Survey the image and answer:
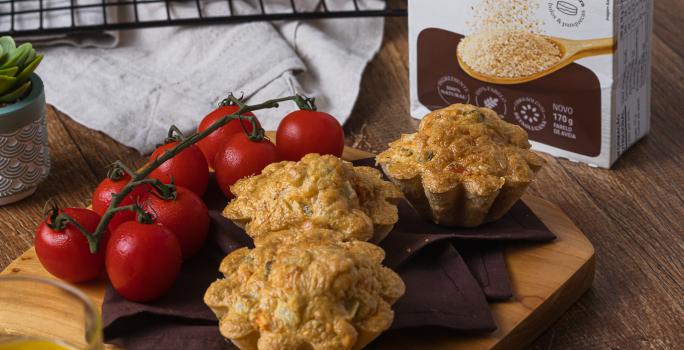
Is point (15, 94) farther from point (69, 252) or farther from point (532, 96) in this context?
point (532, 96)

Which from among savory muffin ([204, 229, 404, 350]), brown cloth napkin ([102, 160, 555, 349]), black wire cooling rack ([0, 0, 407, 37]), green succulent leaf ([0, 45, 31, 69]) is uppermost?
green succulent leaf ([0, 45, 31, 69])

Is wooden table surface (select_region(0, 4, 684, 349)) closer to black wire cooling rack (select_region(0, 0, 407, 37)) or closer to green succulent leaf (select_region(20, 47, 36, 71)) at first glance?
black wire cooling rack (select_region(0, 0, 407, 37))

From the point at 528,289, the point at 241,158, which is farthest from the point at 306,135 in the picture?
the point at 528,289


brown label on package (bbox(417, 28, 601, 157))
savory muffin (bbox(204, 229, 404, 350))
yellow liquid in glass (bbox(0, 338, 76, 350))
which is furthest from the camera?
brown label on package (bbox(417, 28, 601, 157))

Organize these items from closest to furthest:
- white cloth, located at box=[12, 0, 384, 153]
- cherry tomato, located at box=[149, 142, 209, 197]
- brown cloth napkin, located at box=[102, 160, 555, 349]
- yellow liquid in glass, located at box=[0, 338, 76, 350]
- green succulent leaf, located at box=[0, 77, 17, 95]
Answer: yellow liquid in glass, located at box=[0, 338, 76, 350] < brown cloth napkin, located at box=[102, 160, 555, 349] < cherry tomato, located at box=[149, 142, 209, 197] < green succulent leaf, located at box=[0, 77, 17, 95] < white cloth, located at box=[12, 0, 384, 153]

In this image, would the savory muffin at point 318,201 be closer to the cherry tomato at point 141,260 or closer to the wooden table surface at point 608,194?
the cherry tomato at point 141,260

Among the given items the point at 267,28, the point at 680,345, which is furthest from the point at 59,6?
the point at 680,345

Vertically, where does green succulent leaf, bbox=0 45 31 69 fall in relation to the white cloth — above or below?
above

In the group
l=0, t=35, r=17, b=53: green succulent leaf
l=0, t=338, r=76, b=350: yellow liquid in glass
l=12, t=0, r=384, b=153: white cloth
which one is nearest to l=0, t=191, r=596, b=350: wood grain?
l=0, t=338, r=76, b=350: yellow liquid in glass
